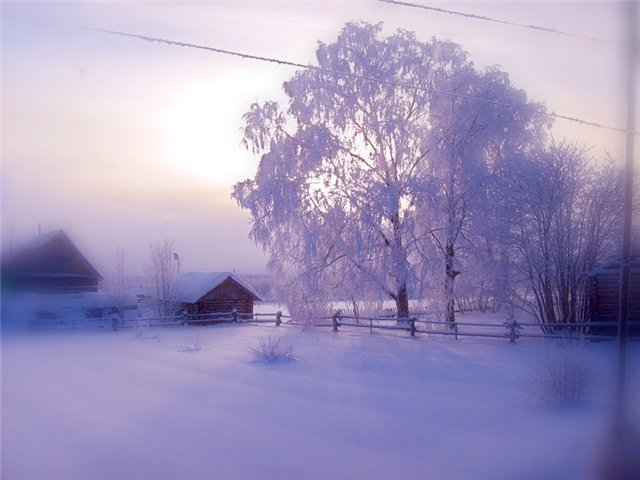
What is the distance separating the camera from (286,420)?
29.3 ft

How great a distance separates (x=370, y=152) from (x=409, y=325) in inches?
290

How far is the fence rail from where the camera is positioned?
64.2 feet

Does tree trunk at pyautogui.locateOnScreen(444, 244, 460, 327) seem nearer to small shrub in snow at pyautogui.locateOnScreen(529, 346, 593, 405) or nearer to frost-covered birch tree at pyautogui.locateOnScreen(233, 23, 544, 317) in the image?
frost-covered birch tree at pyautogui.locateOnScreen(233, 23, 544, 317)

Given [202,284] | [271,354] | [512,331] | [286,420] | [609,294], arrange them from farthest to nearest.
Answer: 1. [202,284]
2. [609,294]
3. [512,331]
4. [271,354]
5. [286,420]

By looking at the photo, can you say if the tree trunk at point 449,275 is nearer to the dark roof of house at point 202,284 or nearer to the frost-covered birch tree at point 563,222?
the frost-covered birch tree at point 563,222

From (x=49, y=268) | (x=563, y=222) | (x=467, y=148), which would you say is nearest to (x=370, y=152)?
(x=467, y=148)

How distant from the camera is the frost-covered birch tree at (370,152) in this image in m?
23.1

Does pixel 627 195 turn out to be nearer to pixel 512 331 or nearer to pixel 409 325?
pixel 512 331

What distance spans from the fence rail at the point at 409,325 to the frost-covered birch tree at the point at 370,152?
1.95 m

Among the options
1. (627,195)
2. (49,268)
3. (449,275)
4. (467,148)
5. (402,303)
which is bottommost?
(402,303)

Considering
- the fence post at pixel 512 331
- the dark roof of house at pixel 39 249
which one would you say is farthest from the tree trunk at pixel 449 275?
the dark roof of house at pixel 39 249

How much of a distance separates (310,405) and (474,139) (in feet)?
54.2

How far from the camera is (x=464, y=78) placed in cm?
2320

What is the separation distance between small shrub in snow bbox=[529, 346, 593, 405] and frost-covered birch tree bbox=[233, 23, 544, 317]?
13.1 m
